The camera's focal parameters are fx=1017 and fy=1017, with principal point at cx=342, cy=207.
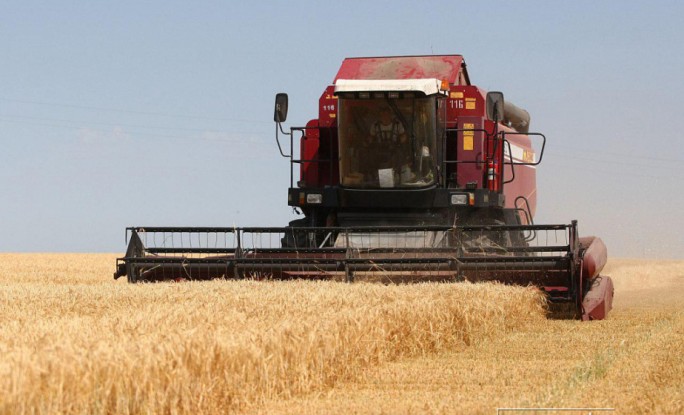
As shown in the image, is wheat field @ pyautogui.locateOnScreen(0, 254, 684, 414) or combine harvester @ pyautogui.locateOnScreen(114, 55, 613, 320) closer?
wheat field @ pyautogui.locateOnScreen(0, 254, 684, 414)

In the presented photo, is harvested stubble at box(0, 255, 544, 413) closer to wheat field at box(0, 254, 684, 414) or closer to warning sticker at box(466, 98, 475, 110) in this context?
wheat field at box(0, 254, 684, 414)

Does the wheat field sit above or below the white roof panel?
below

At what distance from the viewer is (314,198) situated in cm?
1184

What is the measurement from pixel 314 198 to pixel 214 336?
22.8 ft

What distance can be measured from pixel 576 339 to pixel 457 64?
533 cm

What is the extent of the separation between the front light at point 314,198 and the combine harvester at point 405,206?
1cm

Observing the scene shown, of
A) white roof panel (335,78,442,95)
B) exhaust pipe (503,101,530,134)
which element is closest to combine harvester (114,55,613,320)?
white roof panel (335,78,442,95)

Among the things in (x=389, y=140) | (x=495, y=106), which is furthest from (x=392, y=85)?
(x=495, y=106)

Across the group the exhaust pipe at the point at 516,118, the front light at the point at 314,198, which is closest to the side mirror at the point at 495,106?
the front light at the point at 314,198

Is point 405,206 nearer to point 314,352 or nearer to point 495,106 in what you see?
point 495,106

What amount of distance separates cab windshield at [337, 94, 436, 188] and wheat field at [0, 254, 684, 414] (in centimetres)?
254

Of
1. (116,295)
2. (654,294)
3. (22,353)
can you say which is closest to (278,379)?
(22,353)

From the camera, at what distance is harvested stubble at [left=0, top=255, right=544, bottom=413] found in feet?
13.6

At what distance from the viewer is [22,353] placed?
4215 millimetres
